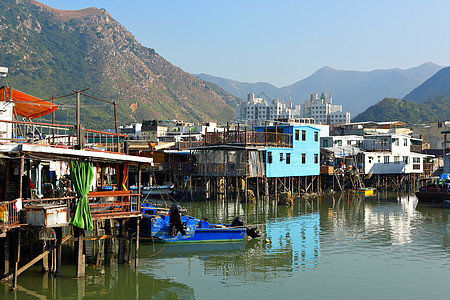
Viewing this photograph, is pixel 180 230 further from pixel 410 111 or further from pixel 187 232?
pixel 410 111

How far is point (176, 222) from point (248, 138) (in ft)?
82.1

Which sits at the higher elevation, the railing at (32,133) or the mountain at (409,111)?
the mountain at (409,111)

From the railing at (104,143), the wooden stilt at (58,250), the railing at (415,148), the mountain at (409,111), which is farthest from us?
the mountain at (409,111)

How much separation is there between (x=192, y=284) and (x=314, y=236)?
13.9 metres

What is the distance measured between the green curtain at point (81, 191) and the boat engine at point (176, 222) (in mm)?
6926

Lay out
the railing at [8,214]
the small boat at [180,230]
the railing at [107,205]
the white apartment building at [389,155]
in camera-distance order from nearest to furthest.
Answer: the railing at [8,214], the railing at [107,205], the small boat at [180,230], the white apartment building at [389,155]

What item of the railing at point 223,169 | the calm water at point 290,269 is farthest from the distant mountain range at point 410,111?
the calm water at point 290,269

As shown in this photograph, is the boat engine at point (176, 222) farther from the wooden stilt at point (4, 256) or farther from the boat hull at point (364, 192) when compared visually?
the boat hull at point (364, 192)

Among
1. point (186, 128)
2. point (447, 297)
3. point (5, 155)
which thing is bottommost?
point (447, 297)

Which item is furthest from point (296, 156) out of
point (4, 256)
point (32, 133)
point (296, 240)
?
point (4, 256)

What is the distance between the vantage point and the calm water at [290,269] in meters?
21.0

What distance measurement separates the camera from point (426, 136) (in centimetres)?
10288

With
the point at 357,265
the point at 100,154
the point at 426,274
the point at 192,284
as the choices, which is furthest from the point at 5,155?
the point at 426,274

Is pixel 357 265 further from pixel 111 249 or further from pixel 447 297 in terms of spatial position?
pixel 111 249
